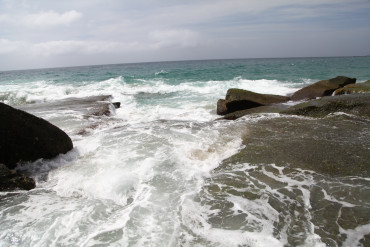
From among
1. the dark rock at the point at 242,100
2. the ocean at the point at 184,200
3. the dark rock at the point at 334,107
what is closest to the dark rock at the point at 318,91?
the dark rock at the point at 242,100

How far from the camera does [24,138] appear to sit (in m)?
5.03

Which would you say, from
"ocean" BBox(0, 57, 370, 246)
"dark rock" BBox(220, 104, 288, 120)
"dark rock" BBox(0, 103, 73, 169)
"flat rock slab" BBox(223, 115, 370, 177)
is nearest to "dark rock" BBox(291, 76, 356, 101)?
"dark rock" BBox(220, 104, 288, 120)

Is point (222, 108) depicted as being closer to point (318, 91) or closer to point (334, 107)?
point (334, 107)

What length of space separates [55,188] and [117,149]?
177cm

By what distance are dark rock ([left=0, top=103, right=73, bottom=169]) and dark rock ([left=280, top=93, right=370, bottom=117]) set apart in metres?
6.96

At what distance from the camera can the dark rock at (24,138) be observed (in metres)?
4.82

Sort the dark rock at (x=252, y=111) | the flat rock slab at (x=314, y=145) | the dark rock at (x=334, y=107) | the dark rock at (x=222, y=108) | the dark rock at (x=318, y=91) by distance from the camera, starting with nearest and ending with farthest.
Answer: the flat rock slab at (x=314, y=145)
the dark rock at (x=334, y=107)
the dark rock at (x=252, y=111)
the dark rock at (x=222, y=108)
the dark rock at (x=318, y=91)

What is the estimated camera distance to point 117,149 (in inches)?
230

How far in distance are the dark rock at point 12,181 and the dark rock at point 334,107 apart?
7348mm

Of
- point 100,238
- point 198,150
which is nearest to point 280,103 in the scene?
point 198,150

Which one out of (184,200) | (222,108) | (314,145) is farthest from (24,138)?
(222,108)

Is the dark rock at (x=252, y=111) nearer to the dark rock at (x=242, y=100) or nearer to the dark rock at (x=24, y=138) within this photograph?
the dark rock at (x=242, y=100)

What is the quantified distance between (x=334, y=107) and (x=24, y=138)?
28.0ft

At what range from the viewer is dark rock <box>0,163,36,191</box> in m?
4.15
